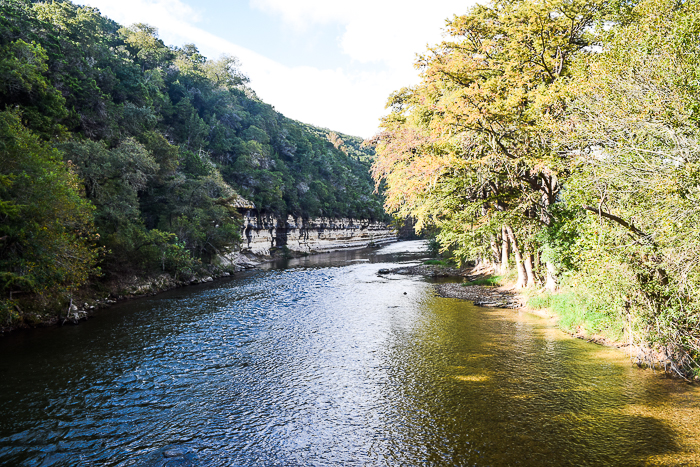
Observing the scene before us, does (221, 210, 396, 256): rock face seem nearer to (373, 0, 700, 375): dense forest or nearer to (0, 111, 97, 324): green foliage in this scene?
(0, 111, 97, 324): green foliage

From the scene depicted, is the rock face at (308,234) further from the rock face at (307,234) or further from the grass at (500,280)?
the grass at (500,280)

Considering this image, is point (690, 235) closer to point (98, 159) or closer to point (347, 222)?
point (98, 159)

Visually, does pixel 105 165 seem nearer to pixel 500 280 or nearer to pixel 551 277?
pixel 500 280

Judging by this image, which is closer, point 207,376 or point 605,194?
point 605,194

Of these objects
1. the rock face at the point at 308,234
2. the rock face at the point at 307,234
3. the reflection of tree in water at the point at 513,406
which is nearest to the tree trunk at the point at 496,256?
the reflection of tree in water at the point at 513,406

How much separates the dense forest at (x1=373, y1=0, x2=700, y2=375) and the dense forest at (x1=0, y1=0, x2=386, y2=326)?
660 inches

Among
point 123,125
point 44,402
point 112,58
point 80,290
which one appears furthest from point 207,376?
point 112,58

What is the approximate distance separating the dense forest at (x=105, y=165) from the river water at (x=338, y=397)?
4.33 meters

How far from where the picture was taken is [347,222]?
3393 inches

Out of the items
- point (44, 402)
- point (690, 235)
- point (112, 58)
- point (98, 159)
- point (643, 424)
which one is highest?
point (112, 58)

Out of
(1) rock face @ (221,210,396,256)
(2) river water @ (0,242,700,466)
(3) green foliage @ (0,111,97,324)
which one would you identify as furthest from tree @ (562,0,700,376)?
(1) rock face @ (221,210,396,256)

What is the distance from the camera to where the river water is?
720cm

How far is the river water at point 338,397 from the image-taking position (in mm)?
7199

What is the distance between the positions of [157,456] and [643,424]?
9.72m
